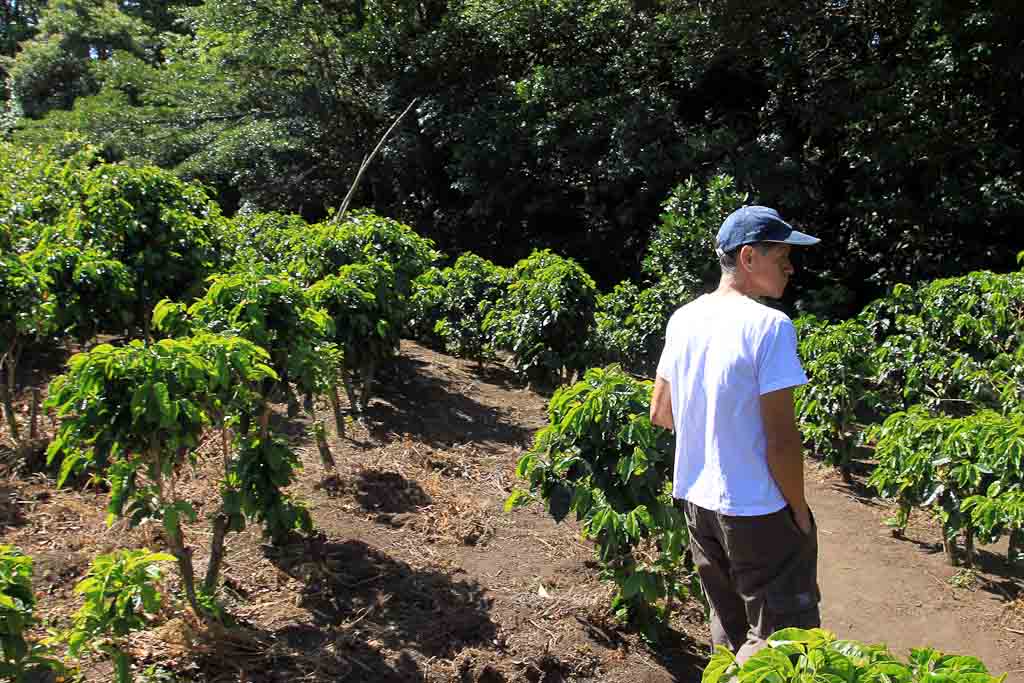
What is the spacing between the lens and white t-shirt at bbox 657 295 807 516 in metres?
2.45

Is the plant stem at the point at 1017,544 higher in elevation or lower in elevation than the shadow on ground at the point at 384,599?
higher

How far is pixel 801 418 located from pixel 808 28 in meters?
6.49

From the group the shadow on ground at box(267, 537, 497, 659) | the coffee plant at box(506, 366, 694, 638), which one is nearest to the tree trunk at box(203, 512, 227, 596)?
the shadow on ground at box(267, 537, 497, 659)

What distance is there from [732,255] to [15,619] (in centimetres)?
237

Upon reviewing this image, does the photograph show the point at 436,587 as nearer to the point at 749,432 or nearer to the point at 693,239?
the point at 749,432

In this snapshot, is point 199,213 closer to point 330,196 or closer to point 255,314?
point 255,314

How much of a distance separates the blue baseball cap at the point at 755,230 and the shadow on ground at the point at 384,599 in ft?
6.86

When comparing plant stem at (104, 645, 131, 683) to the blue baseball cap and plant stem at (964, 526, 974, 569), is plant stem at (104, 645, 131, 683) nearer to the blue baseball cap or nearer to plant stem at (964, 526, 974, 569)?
the blue baseball cap

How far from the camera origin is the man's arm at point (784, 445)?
2.46 meters

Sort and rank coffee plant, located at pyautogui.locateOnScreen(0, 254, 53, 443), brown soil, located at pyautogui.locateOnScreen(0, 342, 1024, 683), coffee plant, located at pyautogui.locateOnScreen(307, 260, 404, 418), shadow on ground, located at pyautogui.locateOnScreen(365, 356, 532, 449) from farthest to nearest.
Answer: shadow on ground, located at pyautogui.locateOnScreen(365, 356, 532, 449), coffee plant, located at pyautogui.locateOnScreen(307, 260, 404, 418), coffee plant, located at pyautogui.locateOnScreen(0, 254, 53, 443), brown soil, located at pyautogui.locateOnScreen(0, 342, 1024, 683)

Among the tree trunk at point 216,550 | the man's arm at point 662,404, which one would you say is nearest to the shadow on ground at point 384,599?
the tree trunk at point 216,550

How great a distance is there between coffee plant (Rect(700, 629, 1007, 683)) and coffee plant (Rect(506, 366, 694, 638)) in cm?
156

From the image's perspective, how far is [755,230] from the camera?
2.61 meters

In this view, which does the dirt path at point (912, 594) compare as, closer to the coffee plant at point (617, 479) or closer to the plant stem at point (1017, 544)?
the plant stem at point (1017, 544)
